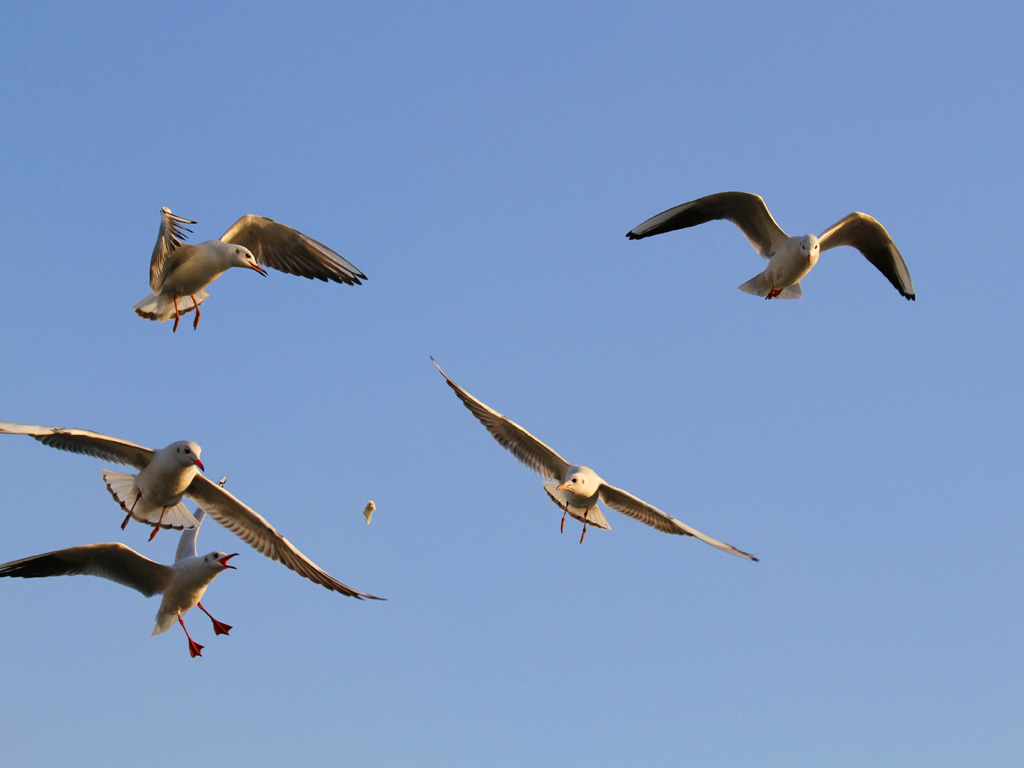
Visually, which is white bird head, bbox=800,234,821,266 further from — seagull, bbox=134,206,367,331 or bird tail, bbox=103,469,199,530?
bird tail, bbox=103,469,199,530

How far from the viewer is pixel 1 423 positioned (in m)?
7.91

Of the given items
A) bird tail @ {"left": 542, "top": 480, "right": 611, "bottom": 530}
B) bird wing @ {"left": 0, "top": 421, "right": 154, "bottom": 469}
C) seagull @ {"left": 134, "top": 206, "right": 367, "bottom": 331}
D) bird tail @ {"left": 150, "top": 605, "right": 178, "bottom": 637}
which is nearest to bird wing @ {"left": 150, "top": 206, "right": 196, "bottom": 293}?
seagull @ {"left": 134, "top": 206, "right": 367, "bottom": 331}

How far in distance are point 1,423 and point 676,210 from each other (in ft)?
24.7

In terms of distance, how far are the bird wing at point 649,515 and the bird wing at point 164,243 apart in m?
4.91

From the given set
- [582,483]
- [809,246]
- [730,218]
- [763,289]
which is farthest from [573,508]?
[730,218]

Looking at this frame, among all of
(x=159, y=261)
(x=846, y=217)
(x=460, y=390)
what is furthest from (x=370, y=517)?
(x=846, y=217)

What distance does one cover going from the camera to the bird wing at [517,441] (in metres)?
11.6

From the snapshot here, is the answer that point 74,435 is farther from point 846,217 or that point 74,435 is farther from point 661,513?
point 846,217

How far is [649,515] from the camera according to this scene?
11.4 metres

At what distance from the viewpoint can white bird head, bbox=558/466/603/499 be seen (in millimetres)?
10742

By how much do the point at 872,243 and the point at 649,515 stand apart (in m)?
4.55

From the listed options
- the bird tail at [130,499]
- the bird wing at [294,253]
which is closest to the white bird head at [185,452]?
the bird tail at [130,499]

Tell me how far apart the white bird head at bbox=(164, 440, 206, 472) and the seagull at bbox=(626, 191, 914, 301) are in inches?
222

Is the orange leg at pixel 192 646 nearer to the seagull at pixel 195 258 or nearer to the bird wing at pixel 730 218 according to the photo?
the seagull at pixel 195 258
